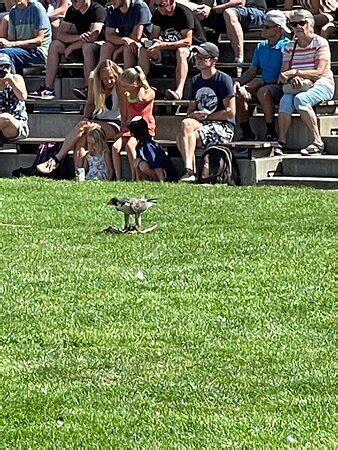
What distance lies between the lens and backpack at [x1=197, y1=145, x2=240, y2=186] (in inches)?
550

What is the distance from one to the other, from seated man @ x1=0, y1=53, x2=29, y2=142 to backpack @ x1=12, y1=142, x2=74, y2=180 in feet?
1.85

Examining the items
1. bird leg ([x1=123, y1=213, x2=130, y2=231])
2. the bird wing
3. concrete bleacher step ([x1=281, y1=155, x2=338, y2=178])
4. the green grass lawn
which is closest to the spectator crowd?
concrete bleacher step ([x1=281, y1=155, x2=338, y2=178])

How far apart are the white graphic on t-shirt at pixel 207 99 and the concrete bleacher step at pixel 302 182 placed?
116 centimetres

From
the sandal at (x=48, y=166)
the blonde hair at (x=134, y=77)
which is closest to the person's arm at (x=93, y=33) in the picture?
the blonde hair at (x=134, y=77)

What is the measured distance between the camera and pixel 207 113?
1455 centimetres

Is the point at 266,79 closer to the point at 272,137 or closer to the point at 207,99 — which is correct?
the point at 272,137

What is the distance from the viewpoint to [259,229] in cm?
1057

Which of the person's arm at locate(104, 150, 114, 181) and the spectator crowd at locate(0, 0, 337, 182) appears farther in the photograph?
the person's arm at locate(104, 150, 114, 181)

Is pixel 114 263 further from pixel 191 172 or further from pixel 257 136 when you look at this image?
pixel 257 136

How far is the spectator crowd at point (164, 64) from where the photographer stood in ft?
47.4

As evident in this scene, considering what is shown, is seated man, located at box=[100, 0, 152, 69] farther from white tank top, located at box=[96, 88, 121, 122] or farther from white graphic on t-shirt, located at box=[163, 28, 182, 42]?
white tank top, located at box=[96, 88, 121, 122]

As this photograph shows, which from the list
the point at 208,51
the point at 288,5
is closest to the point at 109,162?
the point at 208,51

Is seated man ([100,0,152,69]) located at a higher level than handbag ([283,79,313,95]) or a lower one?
higher

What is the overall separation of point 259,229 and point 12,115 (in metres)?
6.29
